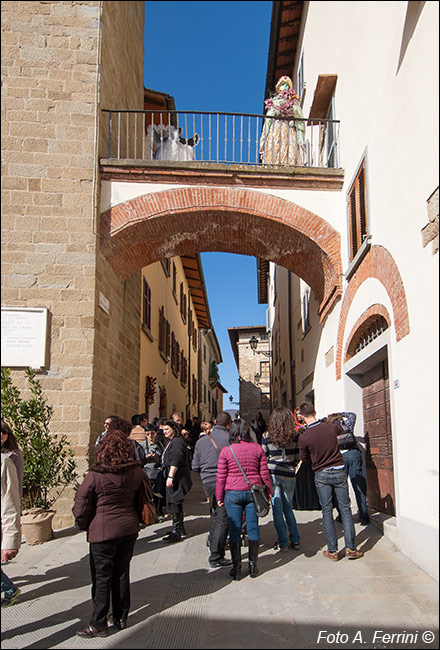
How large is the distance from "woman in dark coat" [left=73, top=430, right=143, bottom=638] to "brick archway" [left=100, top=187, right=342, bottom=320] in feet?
19.2

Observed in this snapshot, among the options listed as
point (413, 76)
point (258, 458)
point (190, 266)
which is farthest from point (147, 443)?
point (190, 266)

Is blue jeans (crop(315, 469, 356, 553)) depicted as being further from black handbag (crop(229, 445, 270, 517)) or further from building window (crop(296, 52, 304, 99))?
building window (crop(296, 52, 304, 99))

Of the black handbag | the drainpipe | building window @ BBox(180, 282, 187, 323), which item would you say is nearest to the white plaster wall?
the black handbag

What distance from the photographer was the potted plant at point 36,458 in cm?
747

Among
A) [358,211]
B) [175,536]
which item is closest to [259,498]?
[175,536]

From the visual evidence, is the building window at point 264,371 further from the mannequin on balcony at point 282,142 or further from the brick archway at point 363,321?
the brick archway at point 363,321

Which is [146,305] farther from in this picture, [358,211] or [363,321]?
[363,321]

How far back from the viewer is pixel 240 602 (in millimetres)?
4855

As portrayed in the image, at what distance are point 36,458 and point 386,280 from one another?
5144mm

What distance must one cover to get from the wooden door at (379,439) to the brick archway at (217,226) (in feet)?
6.85

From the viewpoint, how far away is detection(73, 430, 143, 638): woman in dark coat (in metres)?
4.26

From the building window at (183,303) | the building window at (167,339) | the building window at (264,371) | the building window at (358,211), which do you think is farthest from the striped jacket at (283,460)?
the building window at (264,371)

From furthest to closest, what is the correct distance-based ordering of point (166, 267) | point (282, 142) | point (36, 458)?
point (166, 267) < point (282, 142) < point (36, 458)

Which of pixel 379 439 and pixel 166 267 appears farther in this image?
pixel 166 267
